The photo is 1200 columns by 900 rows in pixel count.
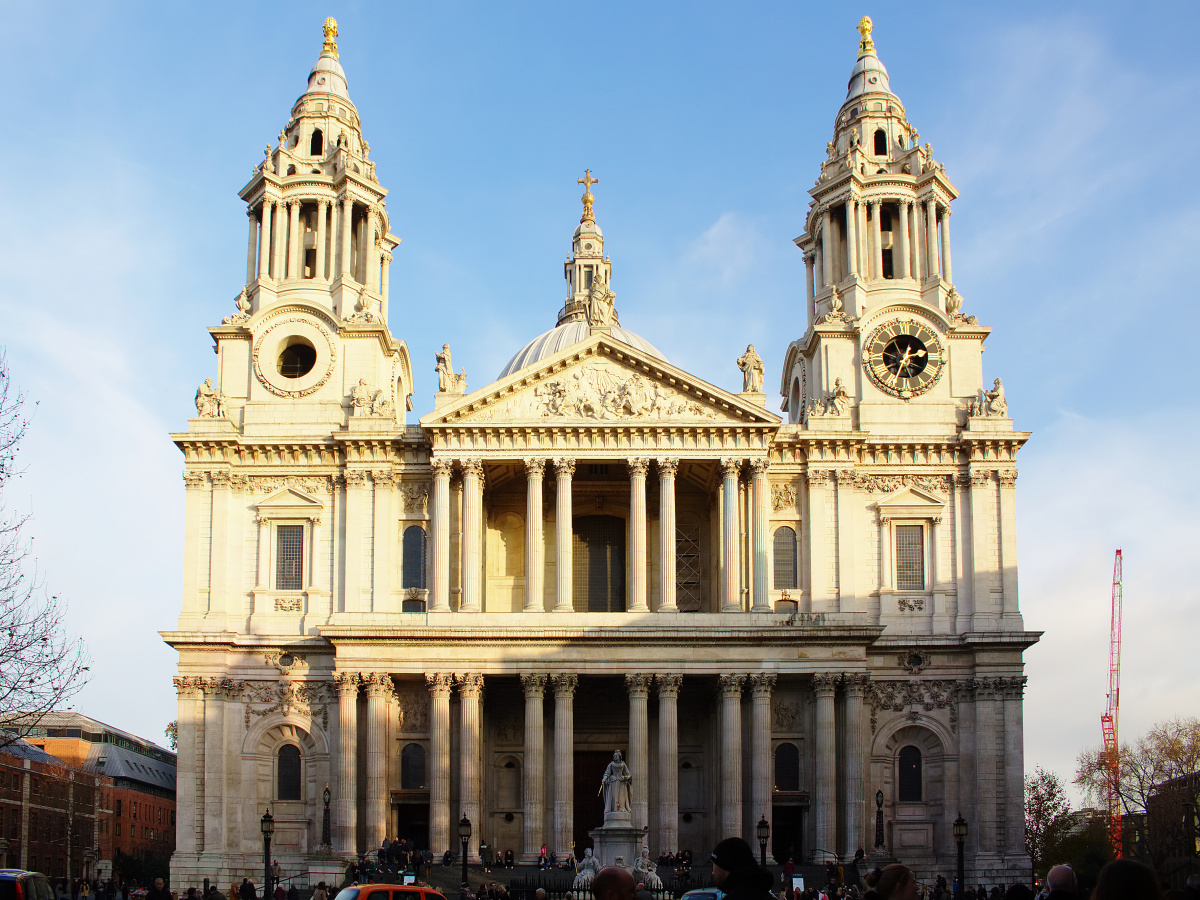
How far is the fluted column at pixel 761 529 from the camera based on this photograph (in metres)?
54.8

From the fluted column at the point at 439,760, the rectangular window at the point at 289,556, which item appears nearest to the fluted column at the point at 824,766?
the fluted column at the point at 439,760

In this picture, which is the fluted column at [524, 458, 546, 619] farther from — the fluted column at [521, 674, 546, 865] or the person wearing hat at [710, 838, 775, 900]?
the person wearing hat at [710, 838, 775, 900]

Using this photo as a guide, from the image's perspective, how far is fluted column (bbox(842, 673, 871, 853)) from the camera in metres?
51.6

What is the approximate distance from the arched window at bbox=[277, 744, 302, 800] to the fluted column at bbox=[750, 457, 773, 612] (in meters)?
18.1

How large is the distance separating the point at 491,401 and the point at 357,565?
26.6ft

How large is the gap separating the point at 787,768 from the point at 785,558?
26.3 feet

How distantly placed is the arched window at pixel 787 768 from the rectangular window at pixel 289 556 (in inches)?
764

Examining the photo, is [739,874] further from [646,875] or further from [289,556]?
[289,556]

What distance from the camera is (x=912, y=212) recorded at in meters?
61.3

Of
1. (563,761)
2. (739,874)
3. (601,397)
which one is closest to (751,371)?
(601,397)

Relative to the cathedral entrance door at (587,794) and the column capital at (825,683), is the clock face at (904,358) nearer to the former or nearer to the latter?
the column capital at (825,683)

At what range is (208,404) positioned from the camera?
57.5 metres

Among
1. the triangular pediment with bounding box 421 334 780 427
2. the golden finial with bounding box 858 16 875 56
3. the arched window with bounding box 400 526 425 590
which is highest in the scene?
the golden finial with bounding box 858 16 875 56

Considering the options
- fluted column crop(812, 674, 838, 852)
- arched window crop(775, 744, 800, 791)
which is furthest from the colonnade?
arched window crop(775, 744, 800, 791)
